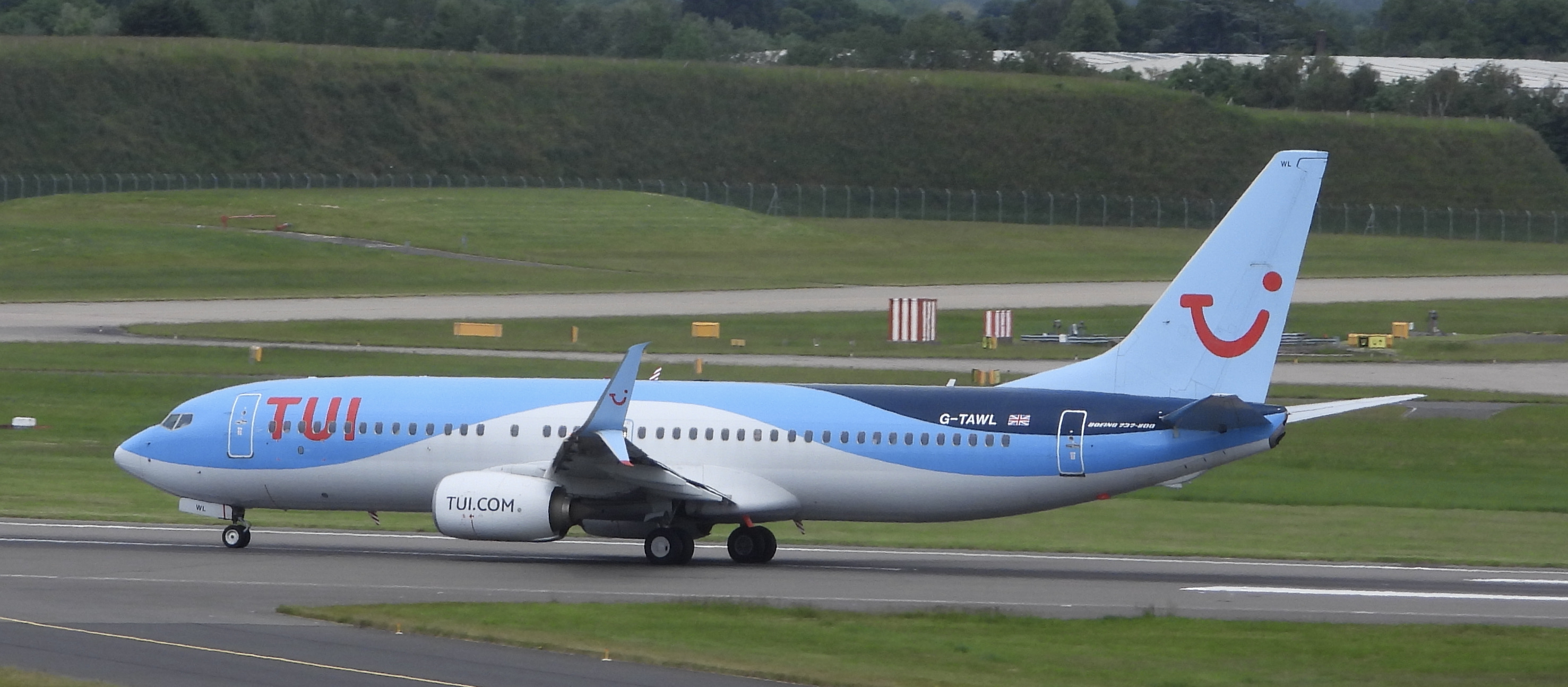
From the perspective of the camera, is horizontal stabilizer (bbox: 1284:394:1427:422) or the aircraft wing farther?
the aircraft wing

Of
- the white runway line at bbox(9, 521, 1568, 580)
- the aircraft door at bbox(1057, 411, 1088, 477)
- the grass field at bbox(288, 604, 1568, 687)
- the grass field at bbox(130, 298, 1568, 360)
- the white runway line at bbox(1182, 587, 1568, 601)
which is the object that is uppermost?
the aircraft door at bbox(1057, 411, 1088, 477)

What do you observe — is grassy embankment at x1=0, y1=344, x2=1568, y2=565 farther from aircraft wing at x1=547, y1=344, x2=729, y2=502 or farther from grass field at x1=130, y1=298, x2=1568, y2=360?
aircraft wing at x1=547, y1=344, x2=729, y2=502

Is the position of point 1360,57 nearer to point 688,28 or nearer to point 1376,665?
point 688,28

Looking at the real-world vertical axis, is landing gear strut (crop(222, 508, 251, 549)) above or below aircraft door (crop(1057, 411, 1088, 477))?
below

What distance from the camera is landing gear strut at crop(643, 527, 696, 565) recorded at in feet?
99.8

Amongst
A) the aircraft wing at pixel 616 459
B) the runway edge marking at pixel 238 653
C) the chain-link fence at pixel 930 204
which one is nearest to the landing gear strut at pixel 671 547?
the aircraft wing at pixel 616 459

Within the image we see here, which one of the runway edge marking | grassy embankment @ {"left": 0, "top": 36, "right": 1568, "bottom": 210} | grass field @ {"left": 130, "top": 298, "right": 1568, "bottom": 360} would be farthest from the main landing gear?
grassy embankment @ {"left": 0, "top": 36, "right": 1568, "bottom": 210}

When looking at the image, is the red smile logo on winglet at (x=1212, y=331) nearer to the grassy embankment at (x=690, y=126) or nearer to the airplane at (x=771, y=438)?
the airplane at (x=771, y=438)

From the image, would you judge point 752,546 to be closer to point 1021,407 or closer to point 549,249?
point 1021,407

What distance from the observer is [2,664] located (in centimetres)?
2019

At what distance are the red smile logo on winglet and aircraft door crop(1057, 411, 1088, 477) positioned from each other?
2304 mm

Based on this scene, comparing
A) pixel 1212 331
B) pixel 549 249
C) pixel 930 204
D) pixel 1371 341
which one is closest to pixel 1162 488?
pixel 1212 331

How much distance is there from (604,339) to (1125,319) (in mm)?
21170

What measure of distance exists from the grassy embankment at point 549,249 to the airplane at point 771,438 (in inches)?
1475
